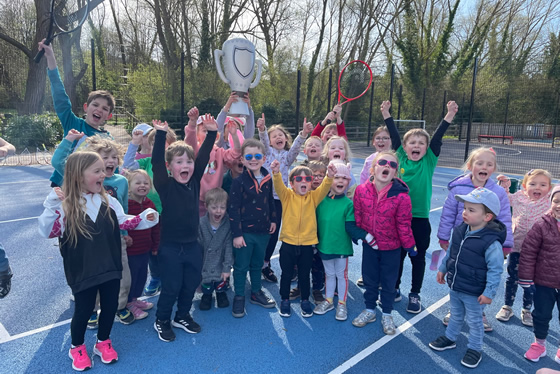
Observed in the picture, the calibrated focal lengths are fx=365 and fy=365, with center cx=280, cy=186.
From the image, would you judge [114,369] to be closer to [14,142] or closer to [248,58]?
[248,58]

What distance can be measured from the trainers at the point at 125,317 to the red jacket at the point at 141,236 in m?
0.50

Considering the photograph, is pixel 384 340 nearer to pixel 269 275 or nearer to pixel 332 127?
→ pixel 269 275

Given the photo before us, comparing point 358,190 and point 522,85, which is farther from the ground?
point 522,85

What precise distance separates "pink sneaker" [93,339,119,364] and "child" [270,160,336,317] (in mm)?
1411

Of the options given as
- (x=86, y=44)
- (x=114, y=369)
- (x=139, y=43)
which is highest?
(x=139, y=43)

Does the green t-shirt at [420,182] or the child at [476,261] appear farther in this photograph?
the green t-shirt at [420,182]

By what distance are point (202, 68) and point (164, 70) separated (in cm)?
212

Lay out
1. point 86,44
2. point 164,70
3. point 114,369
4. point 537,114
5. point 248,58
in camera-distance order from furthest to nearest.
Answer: point 537,114 → point 86,44 → point 164,70 → point 248,58 → point 114,369

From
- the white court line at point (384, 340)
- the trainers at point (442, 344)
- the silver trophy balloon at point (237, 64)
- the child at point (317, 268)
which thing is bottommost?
the white court line at point (384, 340)

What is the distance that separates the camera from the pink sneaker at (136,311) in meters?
3.20

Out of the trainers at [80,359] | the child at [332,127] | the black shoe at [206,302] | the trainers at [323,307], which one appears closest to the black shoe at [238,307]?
the black shoe at [206,302]

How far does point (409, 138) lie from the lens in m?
3.41

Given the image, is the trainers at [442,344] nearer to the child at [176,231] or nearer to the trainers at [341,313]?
the trainers at [341,313]

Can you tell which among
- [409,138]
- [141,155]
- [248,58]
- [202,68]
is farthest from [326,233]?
[202,68]
